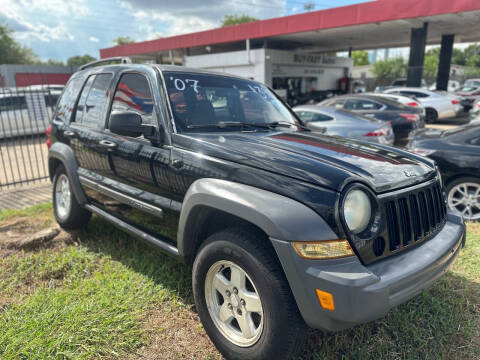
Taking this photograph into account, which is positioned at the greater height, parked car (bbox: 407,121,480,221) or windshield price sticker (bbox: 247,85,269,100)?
windshield price sticker (bbox: 247,85,269,100)

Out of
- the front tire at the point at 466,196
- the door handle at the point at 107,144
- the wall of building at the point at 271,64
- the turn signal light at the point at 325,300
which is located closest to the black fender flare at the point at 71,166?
the door handle at the point at 107,144

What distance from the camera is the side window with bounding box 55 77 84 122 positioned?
4.25 meters

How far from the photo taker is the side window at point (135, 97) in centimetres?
310

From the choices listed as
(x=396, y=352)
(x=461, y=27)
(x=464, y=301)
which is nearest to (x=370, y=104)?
(x=464, y=301)

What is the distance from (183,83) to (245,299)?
1.89 meters

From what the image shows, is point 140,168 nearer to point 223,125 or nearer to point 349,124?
point 223,125

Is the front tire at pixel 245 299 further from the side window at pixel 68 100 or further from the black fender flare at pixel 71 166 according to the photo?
the side window at pixel 68 100

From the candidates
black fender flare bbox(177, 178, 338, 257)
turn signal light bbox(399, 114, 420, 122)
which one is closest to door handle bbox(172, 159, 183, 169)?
black fender flare bbox(177, 178, 338, 257)

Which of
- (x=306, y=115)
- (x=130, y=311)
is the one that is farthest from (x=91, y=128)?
(x=306, y=115)

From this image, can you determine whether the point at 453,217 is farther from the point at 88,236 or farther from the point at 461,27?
the point at 461,27

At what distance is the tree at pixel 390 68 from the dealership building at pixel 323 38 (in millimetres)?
27114

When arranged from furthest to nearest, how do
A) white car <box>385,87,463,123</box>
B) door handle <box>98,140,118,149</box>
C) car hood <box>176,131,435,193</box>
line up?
white car <box>385,87,463,123</box>
door handle <box>98,140,118,149</box>
car hood <box>176,131,435,193</box>

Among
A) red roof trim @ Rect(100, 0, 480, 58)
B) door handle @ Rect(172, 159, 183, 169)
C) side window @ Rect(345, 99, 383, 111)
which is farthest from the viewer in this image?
red roof trim @ Rect(100, 0, 480, 58)

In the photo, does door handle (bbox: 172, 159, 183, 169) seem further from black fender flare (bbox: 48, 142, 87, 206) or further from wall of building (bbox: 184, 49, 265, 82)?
wall of building (bbox: 184, 49, 265, 82)
